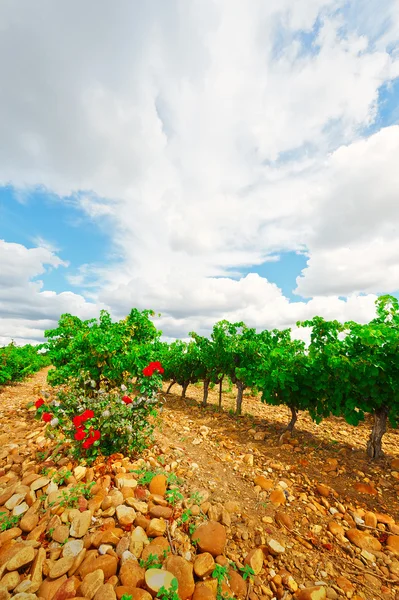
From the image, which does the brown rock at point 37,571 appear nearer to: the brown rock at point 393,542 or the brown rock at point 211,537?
the brown rock at point 211,537

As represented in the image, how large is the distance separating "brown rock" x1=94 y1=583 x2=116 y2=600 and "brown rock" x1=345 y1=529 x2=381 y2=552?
160 inches

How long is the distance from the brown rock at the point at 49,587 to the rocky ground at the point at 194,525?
1 cm

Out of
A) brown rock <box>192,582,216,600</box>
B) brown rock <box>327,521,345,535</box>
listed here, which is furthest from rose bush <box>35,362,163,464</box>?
brown rock <box>327,521,345,535</box>

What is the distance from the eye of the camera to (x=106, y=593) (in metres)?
2.98

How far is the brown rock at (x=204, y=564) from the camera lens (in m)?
3.42

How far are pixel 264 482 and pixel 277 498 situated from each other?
1.87 feet

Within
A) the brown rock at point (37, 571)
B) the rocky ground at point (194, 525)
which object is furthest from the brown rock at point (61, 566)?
the brown rock at point (37, 571)

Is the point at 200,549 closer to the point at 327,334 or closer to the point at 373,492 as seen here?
the point at 373,492

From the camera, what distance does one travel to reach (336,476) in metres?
6.55

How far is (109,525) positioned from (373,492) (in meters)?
5.76

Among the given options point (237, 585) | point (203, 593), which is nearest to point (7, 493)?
point (203, 593)

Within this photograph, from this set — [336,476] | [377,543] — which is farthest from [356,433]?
[377,543]

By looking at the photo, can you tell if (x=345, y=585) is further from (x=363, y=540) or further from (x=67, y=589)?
(x=67, y=589)

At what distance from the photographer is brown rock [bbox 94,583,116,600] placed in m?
2.94
